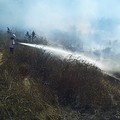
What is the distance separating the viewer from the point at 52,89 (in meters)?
13.4

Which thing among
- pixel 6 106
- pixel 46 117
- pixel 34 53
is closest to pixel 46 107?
pixel 46 117

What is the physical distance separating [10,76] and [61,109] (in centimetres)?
225

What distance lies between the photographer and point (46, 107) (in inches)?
452

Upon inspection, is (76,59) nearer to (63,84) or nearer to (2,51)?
(63,84)

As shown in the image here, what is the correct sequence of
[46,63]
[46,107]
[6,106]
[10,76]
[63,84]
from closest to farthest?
[6,106] < [46,107] < [10,76] < [63,84] < [46,63]

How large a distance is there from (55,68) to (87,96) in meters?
2.10

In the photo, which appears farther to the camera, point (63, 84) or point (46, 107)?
point (63, 84)

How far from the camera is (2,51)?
51.7 ft

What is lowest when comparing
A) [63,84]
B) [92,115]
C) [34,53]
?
[92,115]

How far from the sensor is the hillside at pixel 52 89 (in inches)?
434

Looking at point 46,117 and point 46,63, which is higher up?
point 46,63

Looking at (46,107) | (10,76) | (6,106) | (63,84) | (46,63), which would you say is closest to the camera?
(6,106)

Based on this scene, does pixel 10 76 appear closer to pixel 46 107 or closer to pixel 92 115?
pixel 46 107

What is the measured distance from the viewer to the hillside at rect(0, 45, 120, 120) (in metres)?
11.0
